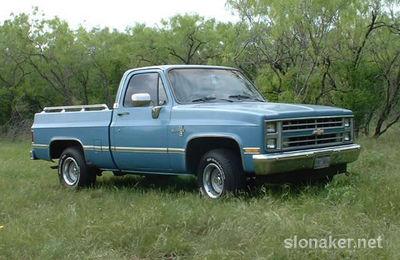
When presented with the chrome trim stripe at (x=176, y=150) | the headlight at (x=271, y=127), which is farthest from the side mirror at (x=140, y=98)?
the headlight at (x=271, y=127)

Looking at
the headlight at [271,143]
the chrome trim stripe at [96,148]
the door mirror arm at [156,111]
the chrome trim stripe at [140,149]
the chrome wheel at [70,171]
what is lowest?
the chrome wheel at [70,171]

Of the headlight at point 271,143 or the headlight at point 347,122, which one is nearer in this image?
the headlight at point 271,143

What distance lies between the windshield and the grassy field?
133cm

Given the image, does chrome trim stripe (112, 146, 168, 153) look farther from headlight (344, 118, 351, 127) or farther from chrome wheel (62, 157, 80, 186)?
headlight (344, 118, 351, 127)

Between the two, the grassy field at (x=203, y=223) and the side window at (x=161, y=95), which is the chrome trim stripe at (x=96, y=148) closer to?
the grassy field at (x=203, y=223)

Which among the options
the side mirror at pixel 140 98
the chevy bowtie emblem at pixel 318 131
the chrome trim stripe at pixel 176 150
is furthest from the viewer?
the side mirror at pixel 140 98

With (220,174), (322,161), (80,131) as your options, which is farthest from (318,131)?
(80,131)

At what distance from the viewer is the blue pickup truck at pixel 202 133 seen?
6.12 m

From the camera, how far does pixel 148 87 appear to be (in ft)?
25.1

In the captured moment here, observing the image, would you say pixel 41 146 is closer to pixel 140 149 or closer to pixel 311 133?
pixel 140 149

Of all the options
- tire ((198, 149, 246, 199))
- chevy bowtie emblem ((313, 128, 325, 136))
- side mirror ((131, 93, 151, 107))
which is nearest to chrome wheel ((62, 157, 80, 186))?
side mirror ((131, 93, 151, 107))

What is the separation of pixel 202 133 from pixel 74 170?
127 inches

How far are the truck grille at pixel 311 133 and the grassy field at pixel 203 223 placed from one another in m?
0.58

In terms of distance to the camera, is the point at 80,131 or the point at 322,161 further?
the point at 80,131
